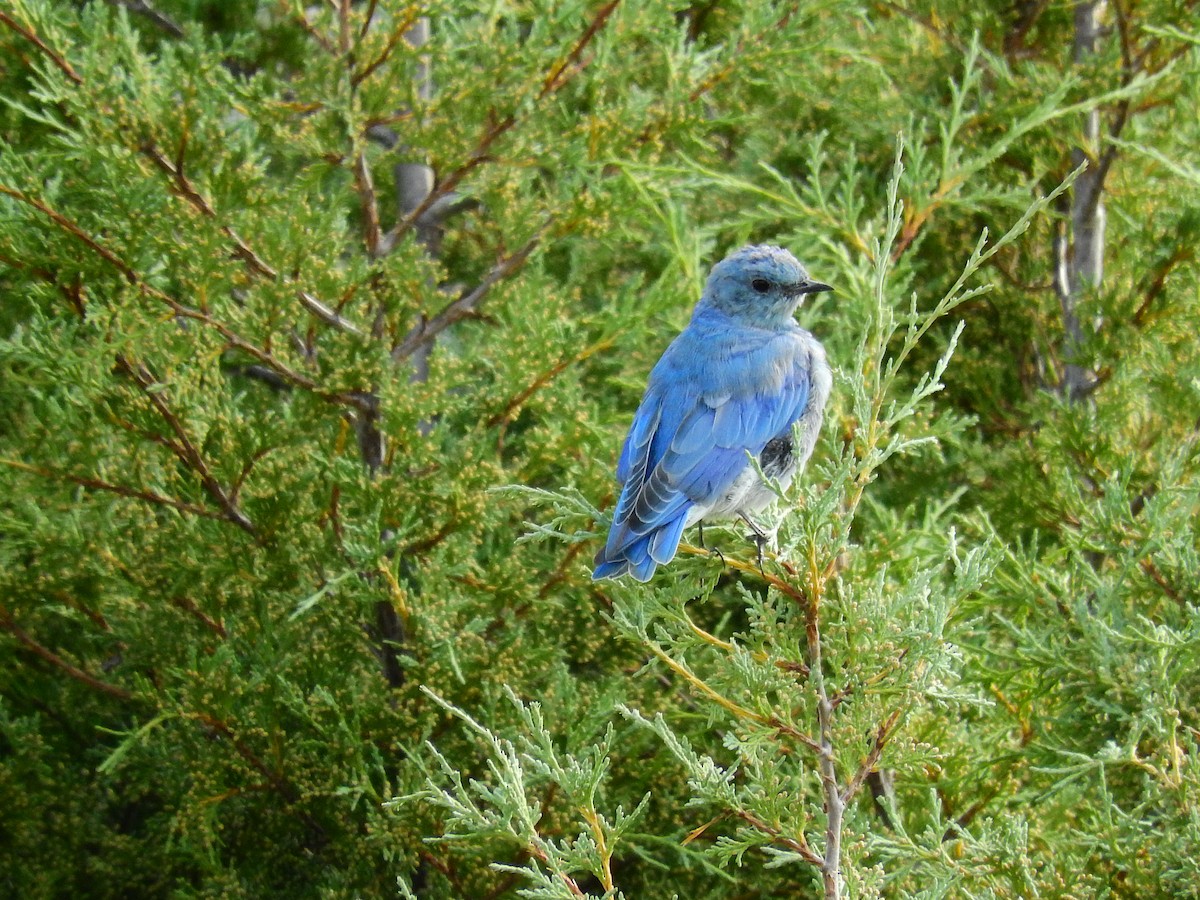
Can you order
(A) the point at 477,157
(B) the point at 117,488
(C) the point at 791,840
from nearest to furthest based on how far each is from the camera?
(C) the point at 791,840 → (B) the point at 117,488 → (A) the point at 477,157

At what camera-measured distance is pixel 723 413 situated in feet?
11.0

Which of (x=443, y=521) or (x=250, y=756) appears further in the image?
(x=443, y=521)

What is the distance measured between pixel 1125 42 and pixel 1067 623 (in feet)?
8.53

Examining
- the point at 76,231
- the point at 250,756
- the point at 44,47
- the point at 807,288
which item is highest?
the point at 44,47

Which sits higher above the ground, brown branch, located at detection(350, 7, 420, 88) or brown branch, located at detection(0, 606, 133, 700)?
brown branch, located at detection(350, 7, 420, 88)

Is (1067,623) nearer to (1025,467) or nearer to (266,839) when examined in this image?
(1025,467)

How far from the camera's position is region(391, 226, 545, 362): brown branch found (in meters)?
3.96

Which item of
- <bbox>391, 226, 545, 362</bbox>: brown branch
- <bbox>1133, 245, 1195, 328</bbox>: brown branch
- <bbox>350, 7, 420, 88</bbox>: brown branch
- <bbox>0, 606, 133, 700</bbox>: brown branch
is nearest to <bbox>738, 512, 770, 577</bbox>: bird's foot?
<bbox>391, 226, 545, 362</bbox>: brown branch

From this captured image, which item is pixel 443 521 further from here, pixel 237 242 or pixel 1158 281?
pixel 1158 281

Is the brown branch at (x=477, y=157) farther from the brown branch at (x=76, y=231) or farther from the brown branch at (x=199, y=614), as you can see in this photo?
the brown branch at (x=199, y=614)

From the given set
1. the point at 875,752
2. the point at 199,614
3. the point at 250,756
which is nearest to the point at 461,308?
the point at 199,614

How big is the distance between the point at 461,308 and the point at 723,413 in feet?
3.48

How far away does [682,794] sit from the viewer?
11.9 ft

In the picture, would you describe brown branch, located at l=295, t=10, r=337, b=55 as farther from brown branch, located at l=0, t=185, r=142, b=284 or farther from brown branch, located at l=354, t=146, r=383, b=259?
brown branch, located at l=0, t=185, r=142, b=284
